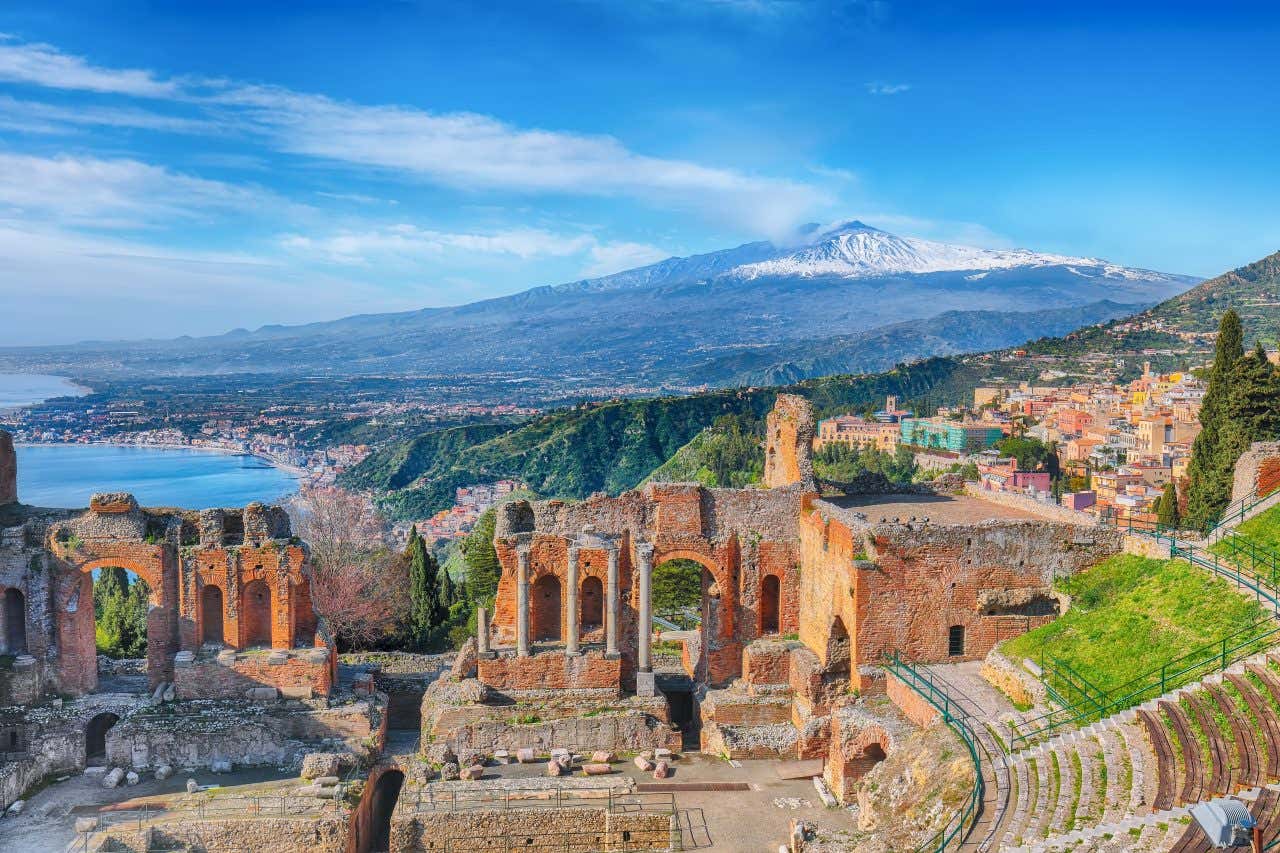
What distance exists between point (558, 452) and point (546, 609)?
75510mm

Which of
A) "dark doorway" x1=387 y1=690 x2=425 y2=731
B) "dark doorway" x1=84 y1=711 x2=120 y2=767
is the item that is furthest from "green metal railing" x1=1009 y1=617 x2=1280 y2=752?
"dark doorway" x1=84 y1=711 x2=120 y2=767

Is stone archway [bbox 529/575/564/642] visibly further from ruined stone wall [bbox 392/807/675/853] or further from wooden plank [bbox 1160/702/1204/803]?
wooden plank [bbox 1160/702/1204/803]

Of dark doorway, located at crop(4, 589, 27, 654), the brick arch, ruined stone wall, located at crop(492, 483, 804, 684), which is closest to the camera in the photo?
the brick arch

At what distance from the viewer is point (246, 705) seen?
1052 inches

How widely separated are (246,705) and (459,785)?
631 cm

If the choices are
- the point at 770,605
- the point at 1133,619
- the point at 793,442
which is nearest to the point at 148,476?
the point at 770,605

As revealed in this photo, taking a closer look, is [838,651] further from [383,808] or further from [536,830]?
[383,808]

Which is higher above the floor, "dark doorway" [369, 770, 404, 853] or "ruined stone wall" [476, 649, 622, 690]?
"ruined stone wall" [476, 649, 622, 690]

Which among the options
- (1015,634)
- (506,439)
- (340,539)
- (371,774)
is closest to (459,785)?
(371,774)

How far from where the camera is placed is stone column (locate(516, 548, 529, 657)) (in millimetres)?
27219

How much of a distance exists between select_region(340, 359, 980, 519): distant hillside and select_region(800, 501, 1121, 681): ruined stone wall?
6765 centimetres

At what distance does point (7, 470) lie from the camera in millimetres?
28828

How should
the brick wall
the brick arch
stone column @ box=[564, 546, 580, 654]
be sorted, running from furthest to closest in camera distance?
the brick arch
stone column @ box=[564, 546, 580, 654]
the brick wall

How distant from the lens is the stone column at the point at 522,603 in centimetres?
2722
